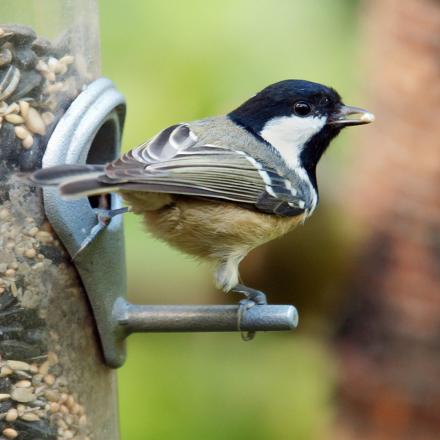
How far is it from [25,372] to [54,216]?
45cm

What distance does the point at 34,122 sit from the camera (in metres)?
3.06

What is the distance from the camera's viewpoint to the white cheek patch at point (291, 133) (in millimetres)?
3660

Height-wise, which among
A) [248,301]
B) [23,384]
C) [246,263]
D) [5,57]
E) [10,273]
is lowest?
[246,263]

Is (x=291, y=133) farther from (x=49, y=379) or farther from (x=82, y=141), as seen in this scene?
(x=49, y=379)

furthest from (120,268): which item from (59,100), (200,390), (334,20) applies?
(334,20)

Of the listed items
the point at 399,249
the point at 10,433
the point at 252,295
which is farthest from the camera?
the point at 399,249

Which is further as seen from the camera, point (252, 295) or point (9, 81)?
point (252, 295)

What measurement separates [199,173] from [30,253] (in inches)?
22.0

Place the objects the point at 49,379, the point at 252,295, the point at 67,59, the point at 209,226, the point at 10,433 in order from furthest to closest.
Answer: the point at 252,295, the point at 209,226, the point at 67,59, the point at 49,379, the point at 10,433

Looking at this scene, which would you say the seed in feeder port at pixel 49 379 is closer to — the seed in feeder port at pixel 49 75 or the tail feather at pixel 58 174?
the tail feather at pixel 58 174

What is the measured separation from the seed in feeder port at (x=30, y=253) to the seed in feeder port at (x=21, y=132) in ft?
1.06

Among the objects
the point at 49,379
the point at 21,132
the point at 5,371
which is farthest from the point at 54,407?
the point at 21,132

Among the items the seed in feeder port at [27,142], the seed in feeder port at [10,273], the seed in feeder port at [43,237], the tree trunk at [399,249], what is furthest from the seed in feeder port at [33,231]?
the tree trunk at [399,249]

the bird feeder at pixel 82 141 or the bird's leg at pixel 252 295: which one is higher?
the bird feeder at pixel 82 141
